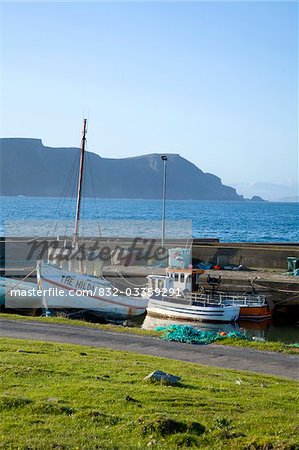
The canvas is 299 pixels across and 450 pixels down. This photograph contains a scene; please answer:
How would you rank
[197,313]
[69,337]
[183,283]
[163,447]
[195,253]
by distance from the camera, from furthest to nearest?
[195,253] < [183,283] < [197,313] < [69,337] < [163,447]

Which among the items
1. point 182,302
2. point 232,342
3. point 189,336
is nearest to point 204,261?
point 182,302

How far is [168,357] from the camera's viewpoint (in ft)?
65.5

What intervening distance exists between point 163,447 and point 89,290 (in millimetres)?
25680

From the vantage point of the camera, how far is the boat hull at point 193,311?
33.6 m

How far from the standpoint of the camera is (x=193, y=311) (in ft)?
112

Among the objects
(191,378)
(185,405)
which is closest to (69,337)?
(191,378)

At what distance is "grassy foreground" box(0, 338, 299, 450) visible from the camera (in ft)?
31.2

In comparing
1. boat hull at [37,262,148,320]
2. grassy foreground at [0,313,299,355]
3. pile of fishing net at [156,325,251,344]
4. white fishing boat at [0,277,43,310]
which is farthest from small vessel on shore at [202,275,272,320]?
grassy foreground at [0,313,299,355]

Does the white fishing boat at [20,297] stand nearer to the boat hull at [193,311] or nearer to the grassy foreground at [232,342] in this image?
the boat hull at [193,311]

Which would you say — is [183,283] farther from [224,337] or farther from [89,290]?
[224,337]

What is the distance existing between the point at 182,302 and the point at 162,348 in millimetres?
13441

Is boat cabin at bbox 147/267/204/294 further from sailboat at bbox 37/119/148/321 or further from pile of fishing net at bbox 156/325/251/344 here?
pile of fishing net at bbox 156/325/251/344

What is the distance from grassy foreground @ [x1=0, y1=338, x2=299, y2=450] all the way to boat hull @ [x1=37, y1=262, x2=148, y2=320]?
1872 centimetres

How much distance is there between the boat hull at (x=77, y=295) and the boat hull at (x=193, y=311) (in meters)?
1.72
